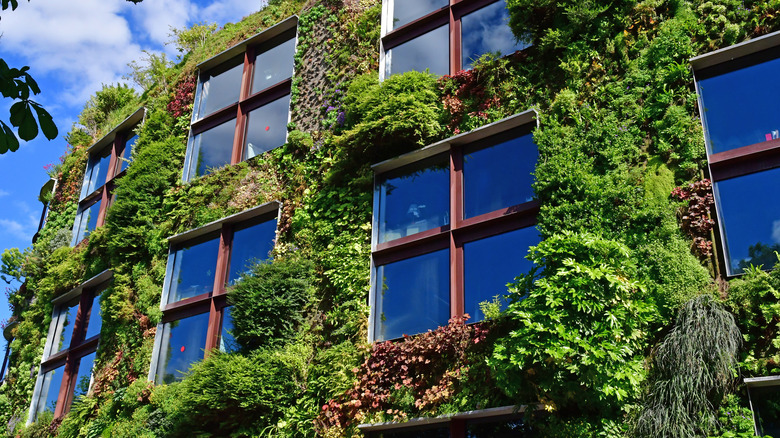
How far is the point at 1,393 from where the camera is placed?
66.1 feet

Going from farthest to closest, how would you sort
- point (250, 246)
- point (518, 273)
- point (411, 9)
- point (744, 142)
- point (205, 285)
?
point (205, 285), point (250, 246), point (411, 9), point (518, 273), point (744, 142)

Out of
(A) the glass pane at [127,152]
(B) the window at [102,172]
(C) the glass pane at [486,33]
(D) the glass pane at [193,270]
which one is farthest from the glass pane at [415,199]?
(A) the glass pane at [127,152]

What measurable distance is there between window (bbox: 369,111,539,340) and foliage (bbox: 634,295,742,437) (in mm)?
2695

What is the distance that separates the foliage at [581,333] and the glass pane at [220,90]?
1061cm

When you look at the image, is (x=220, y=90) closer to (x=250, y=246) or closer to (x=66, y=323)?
(x=250, y=246)

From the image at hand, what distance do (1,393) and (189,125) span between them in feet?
28.4

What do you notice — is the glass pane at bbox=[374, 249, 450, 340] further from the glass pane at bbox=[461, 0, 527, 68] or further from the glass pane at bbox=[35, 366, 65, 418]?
the glass pane at bbox=[35, 366, 65, 418]

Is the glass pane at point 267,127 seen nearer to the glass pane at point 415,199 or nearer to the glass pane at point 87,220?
the glass pane at point 415,199

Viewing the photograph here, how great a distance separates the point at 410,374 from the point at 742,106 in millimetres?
5460

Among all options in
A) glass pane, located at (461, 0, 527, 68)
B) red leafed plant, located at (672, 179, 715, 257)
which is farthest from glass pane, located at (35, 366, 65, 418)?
red leafed plant, located at (672, 179, 715, 257)

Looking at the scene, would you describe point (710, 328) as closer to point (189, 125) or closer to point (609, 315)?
point (609, 315)

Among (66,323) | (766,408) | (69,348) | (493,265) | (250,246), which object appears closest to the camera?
(766,408)

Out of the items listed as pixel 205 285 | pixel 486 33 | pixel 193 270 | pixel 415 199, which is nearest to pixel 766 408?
pixel 415 199

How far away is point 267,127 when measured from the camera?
53.7 feet
